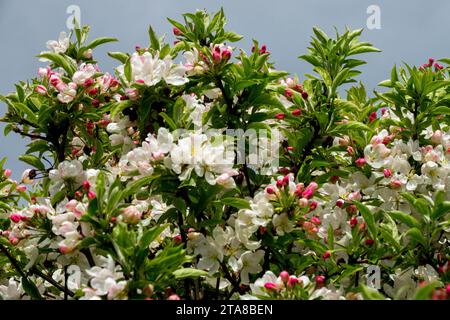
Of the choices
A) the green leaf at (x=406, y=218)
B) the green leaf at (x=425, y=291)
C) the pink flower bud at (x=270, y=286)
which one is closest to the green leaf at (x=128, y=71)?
the pink flower bud at (x=270, y=286)

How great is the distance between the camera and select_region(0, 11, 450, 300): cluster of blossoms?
3084 mm

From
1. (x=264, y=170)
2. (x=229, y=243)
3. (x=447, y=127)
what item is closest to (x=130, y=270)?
(x=229, y=243)

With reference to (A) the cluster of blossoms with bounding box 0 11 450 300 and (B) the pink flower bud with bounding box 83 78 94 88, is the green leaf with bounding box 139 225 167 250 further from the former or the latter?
(B) the pink flower bud with bounding box 83 78 94 88

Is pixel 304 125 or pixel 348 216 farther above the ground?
pixel 304 125

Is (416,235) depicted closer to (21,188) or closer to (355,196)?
(355,196)

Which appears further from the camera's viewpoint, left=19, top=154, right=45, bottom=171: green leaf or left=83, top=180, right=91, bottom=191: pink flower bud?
left=19, top=154, right=45, bottom=171: green leaf

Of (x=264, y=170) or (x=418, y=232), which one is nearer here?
(x=418, y=232)

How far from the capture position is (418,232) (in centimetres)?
310

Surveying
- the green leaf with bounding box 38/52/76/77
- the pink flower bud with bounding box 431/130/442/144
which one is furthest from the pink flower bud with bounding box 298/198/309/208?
the green leaf with bounding box 38/52/76/77

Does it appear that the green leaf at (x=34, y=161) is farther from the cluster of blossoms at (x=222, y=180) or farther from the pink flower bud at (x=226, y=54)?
the pink flower bud at (x=226, y=54)

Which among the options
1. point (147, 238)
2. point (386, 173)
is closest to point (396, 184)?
point (386, 173)
